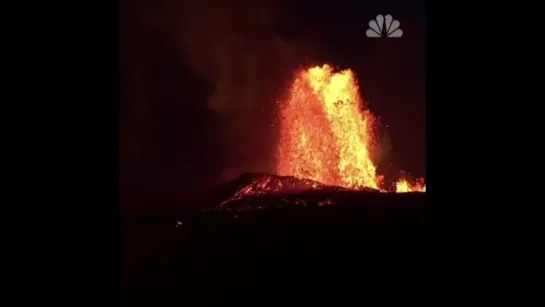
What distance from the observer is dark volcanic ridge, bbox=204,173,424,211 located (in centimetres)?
2934

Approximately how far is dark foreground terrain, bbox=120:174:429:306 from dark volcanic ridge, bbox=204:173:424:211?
70mm

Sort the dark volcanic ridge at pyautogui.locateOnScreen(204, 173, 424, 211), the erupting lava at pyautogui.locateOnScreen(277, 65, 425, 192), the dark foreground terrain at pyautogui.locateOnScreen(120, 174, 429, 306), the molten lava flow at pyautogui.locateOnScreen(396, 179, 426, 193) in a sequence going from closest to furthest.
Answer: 1. the dark foreground terrain at pyautogui.locateOnScreen(120, 174, 429, 306)
2. the dark volcanic ridge at pyautogui.locateOnScreen(204, 173, 424, 211)
3. the molten lava flow at pyautogui.locateOnScreen(396, 179, 426, 193)
4. the erupting lava at pyautogui.locateOnScreen(277, 65, 425, 192)

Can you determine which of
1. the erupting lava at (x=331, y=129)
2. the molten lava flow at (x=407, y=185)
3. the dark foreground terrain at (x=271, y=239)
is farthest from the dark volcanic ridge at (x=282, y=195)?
the molten lava flow at (x=407, y=185)

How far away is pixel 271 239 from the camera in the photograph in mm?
23172

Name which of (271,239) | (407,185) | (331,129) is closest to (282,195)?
(271,239)

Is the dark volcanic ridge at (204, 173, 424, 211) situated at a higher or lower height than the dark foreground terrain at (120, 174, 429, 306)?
higher

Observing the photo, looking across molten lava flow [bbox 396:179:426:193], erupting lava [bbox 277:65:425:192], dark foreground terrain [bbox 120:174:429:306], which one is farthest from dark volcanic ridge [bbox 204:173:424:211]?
molten lava flow [bbox 396:179:426:193]

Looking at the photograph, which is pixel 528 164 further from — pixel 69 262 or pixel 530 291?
pixel 69 262

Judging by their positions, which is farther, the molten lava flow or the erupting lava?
the erupting lava

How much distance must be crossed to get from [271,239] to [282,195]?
28.4ft

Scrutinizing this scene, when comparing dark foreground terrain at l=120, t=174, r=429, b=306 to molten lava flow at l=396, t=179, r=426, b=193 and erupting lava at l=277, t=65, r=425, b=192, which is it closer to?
erupting lava at l=277, t=65, r=425, b=192

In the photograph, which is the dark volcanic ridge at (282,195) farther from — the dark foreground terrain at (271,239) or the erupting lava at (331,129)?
the erupting lava at (331,129)

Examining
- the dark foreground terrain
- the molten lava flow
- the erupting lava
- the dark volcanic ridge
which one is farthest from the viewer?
the erupting lava

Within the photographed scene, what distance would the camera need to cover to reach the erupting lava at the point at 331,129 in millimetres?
43281
